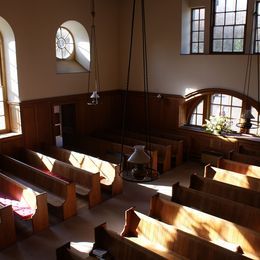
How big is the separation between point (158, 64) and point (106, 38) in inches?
83.4

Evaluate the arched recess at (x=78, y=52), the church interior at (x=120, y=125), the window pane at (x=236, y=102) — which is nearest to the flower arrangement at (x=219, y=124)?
the church interior at (x=120, y=125)

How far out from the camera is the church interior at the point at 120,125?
608 centimetres

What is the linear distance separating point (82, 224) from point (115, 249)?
2291mm

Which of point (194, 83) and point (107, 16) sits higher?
point (107, 16)

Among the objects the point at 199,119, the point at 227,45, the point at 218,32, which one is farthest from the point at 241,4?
the point at 199,119

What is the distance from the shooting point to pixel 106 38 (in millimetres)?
11758

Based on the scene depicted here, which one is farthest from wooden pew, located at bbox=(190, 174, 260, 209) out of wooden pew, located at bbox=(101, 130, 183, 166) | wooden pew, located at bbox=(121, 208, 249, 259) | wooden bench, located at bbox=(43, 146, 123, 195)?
wooden pew, located at bbox=(101, 130, 183, 166)

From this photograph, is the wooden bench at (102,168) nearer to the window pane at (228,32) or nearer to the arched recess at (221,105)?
the arched recess at (221,105)

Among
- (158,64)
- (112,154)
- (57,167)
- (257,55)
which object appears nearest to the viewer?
(57,167)

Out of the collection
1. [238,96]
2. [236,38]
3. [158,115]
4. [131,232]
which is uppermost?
[236,38]

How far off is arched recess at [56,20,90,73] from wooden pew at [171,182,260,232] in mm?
6329

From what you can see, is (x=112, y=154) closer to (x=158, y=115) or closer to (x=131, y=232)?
(x=158, y=115)

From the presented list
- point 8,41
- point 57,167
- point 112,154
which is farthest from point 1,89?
point 112,154

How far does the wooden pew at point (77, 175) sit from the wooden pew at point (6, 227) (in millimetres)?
1862
